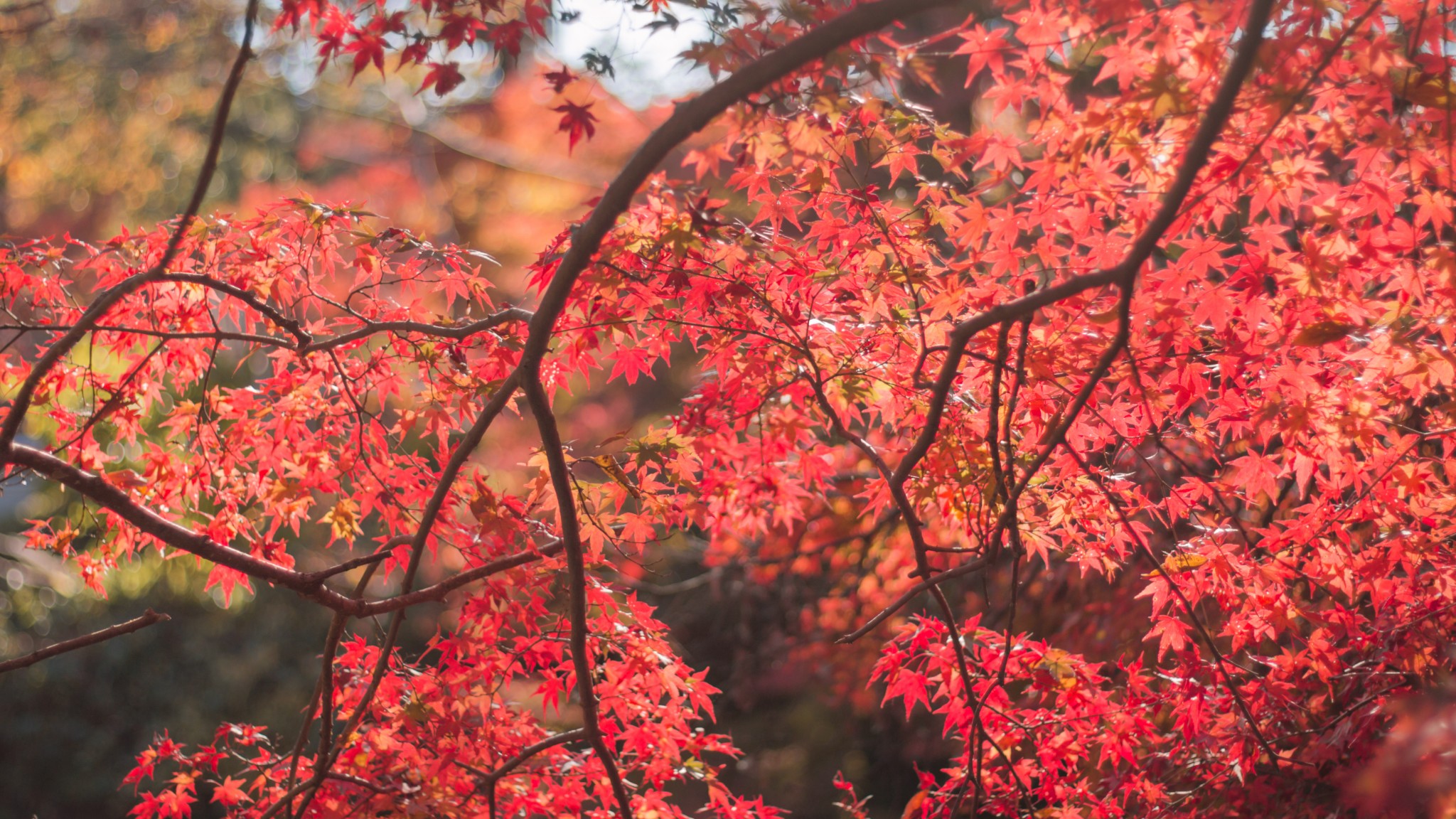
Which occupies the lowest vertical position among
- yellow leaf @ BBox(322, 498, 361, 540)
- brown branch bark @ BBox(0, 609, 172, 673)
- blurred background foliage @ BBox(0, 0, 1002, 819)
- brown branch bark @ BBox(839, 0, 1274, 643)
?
brown branch bark @ BBox(839, 0, 1274, 643)

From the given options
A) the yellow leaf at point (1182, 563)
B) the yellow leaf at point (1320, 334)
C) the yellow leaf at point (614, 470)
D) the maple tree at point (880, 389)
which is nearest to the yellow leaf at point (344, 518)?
the maple tree at point (880, 389)

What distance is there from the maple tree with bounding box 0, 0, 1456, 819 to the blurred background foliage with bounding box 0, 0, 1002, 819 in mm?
298

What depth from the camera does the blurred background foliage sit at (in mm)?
5438

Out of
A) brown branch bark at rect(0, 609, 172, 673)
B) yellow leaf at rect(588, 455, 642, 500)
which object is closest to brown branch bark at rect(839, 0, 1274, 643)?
yellow leaf at rect(588, 455, 642, 500)

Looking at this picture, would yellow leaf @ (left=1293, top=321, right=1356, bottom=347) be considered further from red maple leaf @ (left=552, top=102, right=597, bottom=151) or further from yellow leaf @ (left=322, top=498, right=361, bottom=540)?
yellow leaf @ (left=322, top=498, right=361, bottom=540)

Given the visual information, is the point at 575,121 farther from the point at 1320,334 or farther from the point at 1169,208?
the point at 1320,334

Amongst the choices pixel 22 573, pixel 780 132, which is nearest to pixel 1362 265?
pixel 780 132

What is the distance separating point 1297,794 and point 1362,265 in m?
1.26

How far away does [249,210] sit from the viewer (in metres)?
9.05

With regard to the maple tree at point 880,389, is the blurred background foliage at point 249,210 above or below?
above

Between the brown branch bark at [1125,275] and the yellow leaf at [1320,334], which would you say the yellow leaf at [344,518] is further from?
the yellow leaf at [1320,334]

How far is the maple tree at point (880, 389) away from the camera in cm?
182

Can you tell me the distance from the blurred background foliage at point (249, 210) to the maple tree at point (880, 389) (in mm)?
298

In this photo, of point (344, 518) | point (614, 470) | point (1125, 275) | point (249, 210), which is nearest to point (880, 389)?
point (614, 470)
